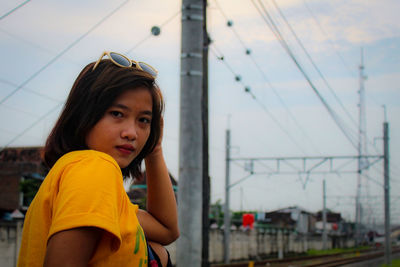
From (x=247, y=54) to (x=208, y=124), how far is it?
5.19 meters

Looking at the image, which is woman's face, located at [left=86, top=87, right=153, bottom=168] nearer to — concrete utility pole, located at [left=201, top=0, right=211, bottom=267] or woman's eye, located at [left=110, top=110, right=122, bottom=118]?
woman's eye, located at [left=110, top=110, right=122, bottom=118]

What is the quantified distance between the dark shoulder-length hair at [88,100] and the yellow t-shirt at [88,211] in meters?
0.17

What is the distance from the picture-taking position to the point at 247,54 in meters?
12.7

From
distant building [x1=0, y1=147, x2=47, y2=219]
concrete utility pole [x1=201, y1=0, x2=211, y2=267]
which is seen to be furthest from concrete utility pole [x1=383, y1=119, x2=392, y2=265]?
concrete utility pole [x1=201, y1=0, x2=211, y2=267]

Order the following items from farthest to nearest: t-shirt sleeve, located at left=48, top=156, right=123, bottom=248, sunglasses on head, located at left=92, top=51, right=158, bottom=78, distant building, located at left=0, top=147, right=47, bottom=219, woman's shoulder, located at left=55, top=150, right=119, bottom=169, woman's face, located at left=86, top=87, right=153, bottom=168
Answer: distant building, located at left=0, top=147, right=47, bottom=219, sunglasses on head, located at left=92, top=51, right=158, bottom=78, woman's face, located at left=86, top=87, right=153, bottom=168, woman's shoulder, located at left=55, top=150, right=119, bottom=169, t-shirt sleeve, located at left=48, top=156, right=123, bottom=248

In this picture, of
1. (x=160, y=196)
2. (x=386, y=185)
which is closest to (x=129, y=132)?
(x=160, y=196)

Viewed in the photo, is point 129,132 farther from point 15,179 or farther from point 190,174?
point 15,179

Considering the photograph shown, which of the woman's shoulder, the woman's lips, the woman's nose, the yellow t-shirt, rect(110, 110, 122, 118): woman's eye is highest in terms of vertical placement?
rect(110, 110, 122, 118): woman's eye

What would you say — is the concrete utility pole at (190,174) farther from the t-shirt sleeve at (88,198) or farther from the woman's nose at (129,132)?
the t-shirt sleeve at (88,198)

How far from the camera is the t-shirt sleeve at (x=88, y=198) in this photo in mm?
1170

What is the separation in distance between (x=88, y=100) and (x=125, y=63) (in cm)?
18

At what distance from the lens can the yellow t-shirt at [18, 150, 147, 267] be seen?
118 centimetres

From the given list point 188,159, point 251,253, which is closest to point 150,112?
point 188,159

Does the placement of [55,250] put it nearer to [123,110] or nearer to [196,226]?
[123,110]
